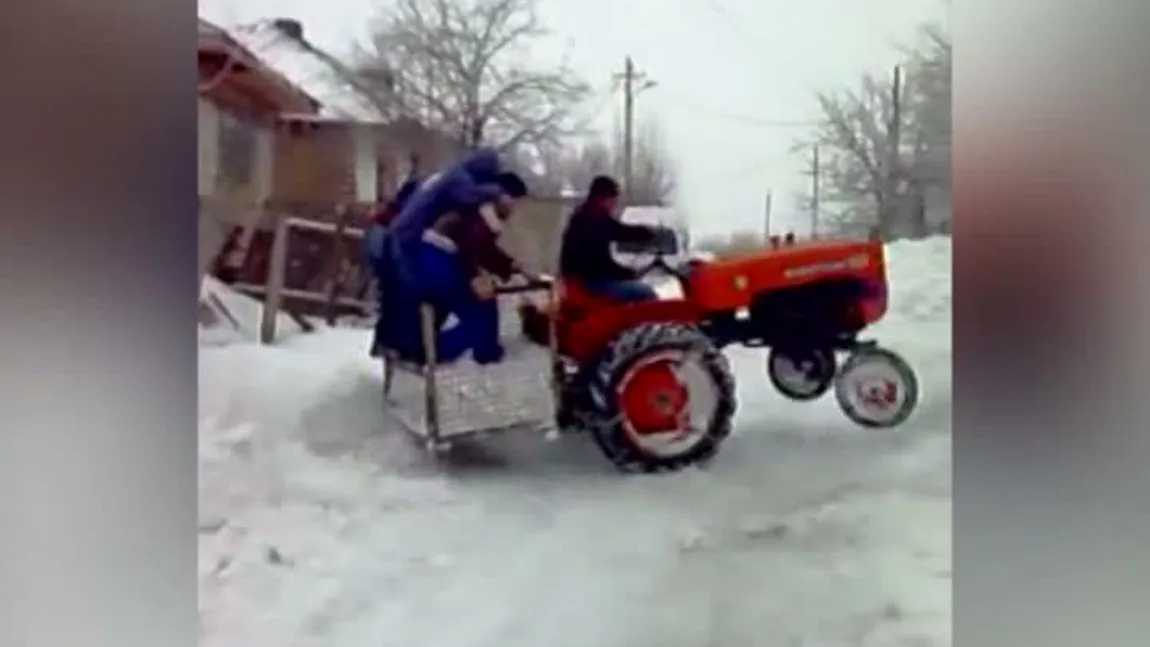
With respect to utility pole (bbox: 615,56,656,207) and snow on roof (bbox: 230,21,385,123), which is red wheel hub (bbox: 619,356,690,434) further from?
snow on roof (bbox: 230,21,385,123)

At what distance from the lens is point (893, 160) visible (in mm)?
886

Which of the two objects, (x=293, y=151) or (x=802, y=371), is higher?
(x=293, y=151)

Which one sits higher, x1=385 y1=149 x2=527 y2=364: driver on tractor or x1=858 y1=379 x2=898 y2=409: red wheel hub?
x1=385 y1=149 x2=527 y2=364: driver on tractor

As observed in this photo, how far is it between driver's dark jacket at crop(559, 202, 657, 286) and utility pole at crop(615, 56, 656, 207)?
3cm

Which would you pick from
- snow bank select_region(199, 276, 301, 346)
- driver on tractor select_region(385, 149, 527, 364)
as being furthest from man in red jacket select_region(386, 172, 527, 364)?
snow bank select_region(199, 276, 301, 346)

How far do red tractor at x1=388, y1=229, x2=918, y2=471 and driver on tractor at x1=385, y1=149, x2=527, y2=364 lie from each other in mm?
31

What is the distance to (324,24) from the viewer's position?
0.87 meters

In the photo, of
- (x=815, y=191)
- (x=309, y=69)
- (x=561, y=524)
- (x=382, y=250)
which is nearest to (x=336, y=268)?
(x=382, y=250)

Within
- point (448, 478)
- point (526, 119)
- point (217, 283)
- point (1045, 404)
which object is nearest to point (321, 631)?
point (448, 478)

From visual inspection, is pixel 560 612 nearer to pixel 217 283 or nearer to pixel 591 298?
pixel 591 298

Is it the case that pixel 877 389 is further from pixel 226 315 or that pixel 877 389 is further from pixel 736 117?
pixel 226 315

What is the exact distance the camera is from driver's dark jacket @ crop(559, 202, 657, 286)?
89cm

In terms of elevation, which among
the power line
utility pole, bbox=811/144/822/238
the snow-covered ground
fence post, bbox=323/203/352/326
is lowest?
the snow-covered ground

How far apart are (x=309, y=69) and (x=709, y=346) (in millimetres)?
350
